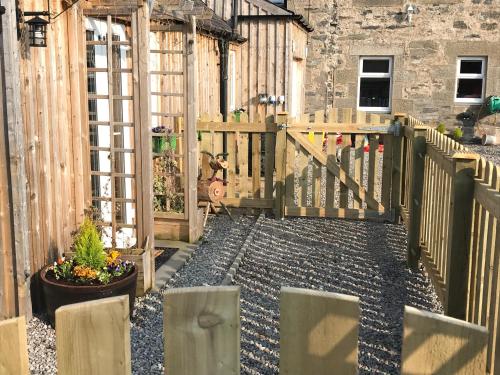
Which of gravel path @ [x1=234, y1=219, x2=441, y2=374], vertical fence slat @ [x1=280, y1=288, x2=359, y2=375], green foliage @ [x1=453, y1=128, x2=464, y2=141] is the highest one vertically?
vertical fence slat @ [x1=280, y1=288, x2=359, y2=375]

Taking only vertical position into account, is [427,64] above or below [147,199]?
above

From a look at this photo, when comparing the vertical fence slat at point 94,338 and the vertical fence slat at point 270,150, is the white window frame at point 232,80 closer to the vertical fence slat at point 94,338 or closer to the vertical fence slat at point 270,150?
the vertical fence slat at point 270,150

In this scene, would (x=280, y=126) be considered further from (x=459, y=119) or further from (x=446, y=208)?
(x=459, y=119)

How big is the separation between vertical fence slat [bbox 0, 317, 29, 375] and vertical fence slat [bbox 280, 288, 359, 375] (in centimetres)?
68

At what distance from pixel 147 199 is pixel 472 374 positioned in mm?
4094

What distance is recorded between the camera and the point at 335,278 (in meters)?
5.89

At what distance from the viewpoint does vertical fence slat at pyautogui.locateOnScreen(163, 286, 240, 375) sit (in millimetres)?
1702

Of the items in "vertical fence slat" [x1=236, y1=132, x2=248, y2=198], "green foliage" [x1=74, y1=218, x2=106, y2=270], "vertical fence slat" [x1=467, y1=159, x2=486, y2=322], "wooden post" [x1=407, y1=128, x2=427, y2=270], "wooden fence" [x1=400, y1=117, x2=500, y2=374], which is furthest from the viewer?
"vertical fence slat" [x1=236, y1=132, x2=248, y2=198]

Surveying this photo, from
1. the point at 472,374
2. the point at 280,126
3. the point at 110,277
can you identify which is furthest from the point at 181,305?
the point at 280,126

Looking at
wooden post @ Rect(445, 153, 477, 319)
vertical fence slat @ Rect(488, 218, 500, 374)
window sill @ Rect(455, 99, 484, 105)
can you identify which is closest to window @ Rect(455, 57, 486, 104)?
window sill @ Rect(455, 99, 484, 105)

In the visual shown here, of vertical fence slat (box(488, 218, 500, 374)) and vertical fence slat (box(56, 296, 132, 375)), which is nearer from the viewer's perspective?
vertical fence slat (box(56, 296, 132, 375))

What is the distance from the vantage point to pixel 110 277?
15.4ft

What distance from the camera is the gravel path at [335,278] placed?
4.22 metres

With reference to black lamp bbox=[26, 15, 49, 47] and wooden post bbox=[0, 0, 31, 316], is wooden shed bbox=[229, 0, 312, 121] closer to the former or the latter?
black lamp bbox=[26, 15, 49, 47]
